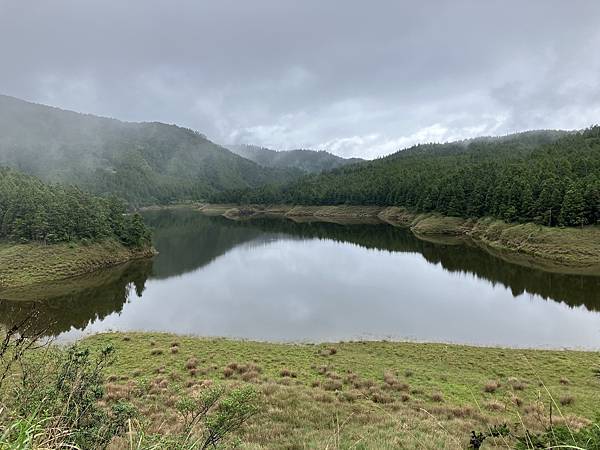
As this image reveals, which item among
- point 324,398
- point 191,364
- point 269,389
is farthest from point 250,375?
point 324,398

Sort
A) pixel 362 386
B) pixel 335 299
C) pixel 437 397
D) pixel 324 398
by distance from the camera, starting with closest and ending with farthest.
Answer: pixel 324 398, pixel 437 397, pixel 362 386, pixel 335 299

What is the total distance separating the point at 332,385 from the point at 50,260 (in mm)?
48957

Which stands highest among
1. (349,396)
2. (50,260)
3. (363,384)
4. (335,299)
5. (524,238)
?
(524,238)

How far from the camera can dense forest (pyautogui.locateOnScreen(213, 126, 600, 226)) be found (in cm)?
6500

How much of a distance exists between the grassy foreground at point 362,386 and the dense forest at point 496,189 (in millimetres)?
50550

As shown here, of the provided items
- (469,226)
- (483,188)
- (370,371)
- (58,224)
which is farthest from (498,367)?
(483,188)

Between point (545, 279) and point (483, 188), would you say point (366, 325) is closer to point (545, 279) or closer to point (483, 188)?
point (545, 279)

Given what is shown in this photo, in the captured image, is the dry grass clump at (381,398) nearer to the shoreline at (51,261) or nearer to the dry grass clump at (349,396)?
the dry grass clump at (349,396)

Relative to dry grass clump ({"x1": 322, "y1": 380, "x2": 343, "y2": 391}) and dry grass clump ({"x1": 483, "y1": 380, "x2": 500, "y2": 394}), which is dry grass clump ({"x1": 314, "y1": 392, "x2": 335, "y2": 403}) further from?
dry grass clump ({"x1": 483, "y1": 380, "x2": 500, "y2": 394})

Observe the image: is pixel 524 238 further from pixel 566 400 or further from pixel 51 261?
pixel 51 261

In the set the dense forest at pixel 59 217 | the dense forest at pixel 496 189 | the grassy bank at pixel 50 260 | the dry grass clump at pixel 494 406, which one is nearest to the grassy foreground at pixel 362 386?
the dry grass clump at pixel 494 406

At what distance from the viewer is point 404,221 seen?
115 meters

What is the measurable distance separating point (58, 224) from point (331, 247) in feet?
159

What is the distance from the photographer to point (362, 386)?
56.8 feet
